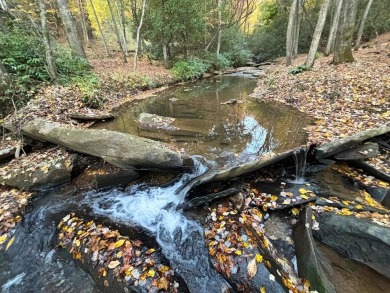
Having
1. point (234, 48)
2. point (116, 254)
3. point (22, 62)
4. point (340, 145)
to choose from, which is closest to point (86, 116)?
point (22, 62)

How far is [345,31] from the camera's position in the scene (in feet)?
33.1

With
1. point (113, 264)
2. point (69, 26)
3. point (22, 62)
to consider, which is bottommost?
point (113, 264)

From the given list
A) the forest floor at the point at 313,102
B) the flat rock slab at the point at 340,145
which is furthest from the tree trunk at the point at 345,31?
the flat rock slab at the point at 340,145

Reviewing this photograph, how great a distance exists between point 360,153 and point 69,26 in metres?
13.7

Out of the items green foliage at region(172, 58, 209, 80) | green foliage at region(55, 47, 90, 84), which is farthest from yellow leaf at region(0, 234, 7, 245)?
green foliage at region(172, 58, 209, 80)

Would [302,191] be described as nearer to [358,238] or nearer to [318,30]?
[358,238]

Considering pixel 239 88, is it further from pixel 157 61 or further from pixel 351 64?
pixel 157 61

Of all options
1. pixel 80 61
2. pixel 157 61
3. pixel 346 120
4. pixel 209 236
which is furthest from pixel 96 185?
pixel 157 61

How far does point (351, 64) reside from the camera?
416 inches

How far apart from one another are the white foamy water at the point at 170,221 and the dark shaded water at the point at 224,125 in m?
1.30

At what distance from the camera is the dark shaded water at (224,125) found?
592 centimetres

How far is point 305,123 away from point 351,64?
20.4 ft

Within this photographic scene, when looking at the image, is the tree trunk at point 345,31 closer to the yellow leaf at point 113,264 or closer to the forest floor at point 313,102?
the forest floor at point 313,102

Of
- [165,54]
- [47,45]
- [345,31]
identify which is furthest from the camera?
[165,54]
